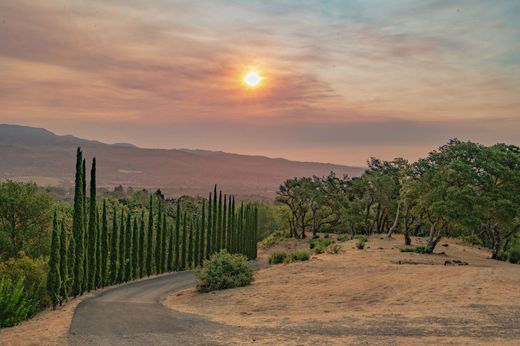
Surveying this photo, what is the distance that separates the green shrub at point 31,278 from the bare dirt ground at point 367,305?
343 inches

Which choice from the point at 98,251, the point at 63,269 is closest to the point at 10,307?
the point at 63,269

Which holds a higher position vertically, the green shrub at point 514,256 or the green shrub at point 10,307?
the green shrub at point 514,256

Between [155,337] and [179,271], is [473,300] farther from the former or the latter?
[179,271]

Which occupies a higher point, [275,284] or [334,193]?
[334,193]

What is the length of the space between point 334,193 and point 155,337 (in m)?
62.5

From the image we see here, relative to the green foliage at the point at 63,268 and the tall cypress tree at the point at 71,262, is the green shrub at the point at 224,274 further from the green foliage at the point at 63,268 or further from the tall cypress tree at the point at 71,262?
the tall cypress tree at the point at 71,262

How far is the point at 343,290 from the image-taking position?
27406 millimetres

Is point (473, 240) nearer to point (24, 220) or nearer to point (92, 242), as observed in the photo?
point (92, 242)

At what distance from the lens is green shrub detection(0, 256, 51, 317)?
31031 millimetres

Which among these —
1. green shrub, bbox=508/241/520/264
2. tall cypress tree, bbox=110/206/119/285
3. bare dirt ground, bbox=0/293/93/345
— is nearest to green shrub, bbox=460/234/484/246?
green shrub, bbox=508/241/520/264

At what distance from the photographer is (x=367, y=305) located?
2411 centimetres

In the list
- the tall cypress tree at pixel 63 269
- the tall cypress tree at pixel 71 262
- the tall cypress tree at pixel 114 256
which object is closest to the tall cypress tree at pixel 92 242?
the tall cypress tree at pixel 71 262

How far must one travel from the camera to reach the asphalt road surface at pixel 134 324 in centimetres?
1955

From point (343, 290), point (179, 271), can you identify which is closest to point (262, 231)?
point (179, 271)
